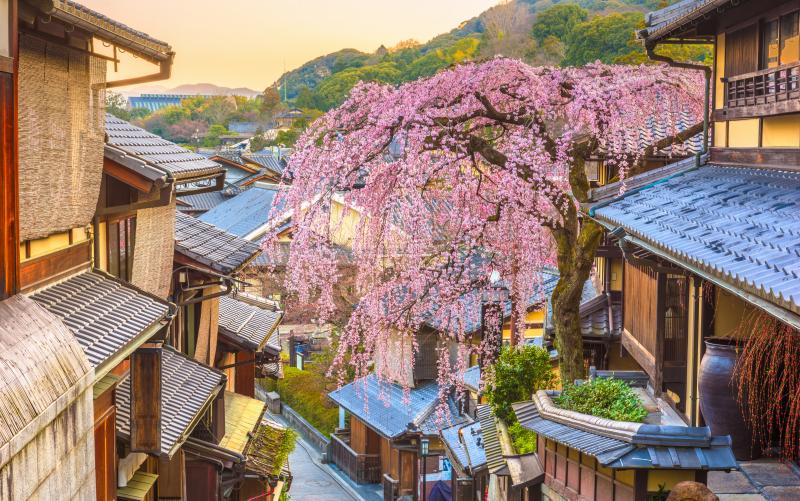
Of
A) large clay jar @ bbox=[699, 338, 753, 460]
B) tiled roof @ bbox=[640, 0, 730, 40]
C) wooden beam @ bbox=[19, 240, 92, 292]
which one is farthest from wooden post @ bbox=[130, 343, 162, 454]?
tiled roof @ bbox=[640, 0, 730, 40]

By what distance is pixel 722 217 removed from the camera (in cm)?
813

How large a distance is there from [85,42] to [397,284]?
659 cm

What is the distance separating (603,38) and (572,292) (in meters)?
40.8

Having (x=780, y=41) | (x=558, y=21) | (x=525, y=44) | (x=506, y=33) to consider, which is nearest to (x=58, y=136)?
(x=780, y=41)

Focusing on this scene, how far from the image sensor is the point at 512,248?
543 inches

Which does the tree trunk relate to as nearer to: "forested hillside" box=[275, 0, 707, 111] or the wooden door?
the wooden door

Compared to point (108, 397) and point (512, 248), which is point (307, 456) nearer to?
point (512, 248)

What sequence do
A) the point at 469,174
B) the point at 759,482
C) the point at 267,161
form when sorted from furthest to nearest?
the point at 267,161 → the point at 469,174 → the point at 759,482

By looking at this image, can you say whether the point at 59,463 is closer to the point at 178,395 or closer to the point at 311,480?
the point at 178,395

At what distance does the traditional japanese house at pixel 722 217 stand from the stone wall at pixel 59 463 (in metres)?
4.58

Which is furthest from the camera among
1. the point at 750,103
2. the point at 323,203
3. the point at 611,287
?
the point at 611,287

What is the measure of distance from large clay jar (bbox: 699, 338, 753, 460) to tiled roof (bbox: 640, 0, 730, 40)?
11.9ft

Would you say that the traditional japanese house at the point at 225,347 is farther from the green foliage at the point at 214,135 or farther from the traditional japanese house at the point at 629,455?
the green foliage at the point at 214,135

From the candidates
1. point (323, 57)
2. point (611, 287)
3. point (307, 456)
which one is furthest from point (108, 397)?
point (323, 57)
